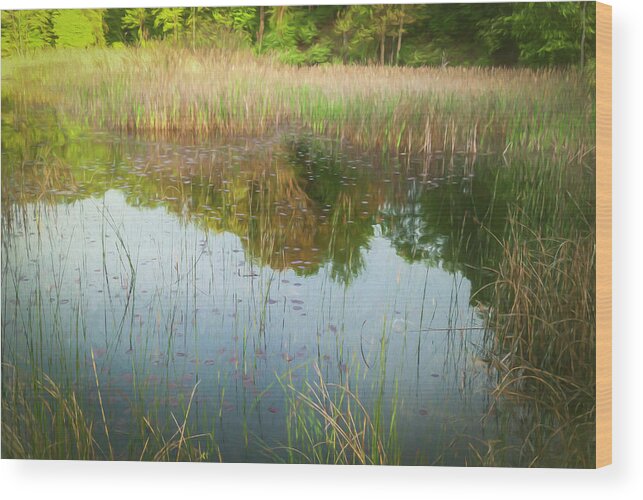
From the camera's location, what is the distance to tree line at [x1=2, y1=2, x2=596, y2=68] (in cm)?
414

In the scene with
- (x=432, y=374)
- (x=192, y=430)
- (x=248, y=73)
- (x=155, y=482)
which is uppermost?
(x=248, y=73)

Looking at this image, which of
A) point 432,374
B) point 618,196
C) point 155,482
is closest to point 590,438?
point 432,374

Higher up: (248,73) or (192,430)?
(248,73)

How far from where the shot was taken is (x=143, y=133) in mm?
4320

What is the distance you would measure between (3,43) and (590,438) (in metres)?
3.76

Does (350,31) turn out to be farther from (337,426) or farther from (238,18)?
(337,426)

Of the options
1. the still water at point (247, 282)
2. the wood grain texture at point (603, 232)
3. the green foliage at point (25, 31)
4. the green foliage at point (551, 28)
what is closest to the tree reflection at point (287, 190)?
the still water at point (247, 282)

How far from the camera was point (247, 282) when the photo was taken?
423 cm

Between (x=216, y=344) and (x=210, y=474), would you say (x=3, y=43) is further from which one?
(x=210, y=474)

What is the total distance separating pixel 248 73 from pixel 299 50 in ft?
0.99

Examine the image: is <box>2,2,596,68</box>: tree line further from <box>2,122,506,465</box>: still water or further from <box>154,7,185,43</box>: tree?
<box>2,122,506,465</box>: still water

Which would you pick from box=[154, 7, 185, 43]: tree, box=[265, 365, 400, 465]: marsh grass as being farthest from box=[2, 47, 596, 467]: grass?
box=[154, 7, 185, 43]: tree

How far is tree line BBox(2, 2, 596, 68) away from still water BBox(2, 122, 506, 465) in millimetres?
502

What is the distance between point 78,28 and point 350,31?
1.47 m
